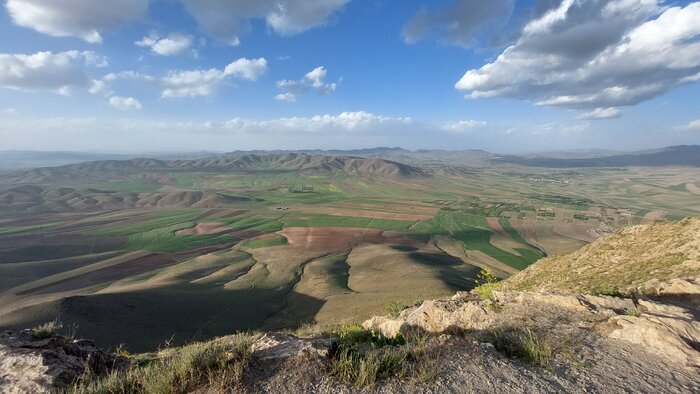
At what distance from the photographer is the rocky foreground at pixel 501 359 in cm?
617

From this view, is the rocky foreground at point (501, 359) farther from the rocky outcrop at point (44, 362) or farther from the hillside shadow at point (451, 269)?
the hillside shadow at point (451, 269)

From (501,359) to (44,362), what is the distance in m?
10.2

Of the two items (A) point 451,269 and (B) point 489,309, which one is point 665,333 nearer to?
(B) point 489,309

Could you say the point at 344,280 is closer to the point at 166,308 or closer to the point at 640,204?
the point at 166,308

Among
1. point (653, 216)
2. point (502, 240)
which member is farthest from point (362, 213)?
point (653, 216)

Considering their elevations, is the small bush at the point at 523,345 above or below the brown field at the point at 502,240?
above

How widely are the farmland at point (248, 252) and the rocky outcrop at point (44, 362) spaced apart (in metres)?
22.6

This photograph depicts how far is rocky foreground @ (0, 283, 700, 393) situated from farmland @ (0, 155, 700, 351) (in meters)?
22.8

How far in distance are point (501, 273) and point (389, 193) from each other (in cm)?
12875

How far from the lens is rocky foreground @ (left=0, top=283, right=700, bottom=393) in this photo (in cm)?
617

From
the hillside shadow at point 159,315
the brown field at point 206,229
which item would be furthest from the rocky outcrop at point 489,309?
the brown field at point 206,229

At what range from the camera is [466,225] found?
107 metres

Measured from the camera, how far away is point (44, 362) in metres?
7.35

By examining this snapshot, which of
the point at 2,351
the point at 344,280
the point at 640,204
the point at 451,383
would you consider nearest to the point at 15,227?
the point at 344,280
